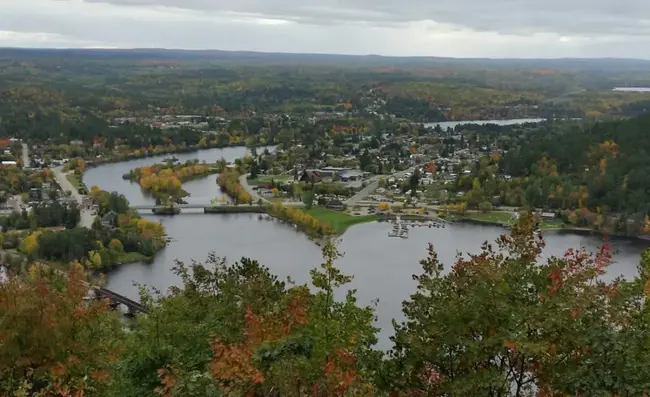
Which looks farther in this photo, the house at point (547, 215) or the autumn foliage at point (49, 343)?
the house at point (547, 215)

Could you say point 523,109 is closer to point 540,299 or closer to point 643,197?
point 643,197

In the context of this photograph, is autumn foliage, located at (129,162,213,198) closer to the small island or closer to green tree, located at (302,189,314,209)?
the small island

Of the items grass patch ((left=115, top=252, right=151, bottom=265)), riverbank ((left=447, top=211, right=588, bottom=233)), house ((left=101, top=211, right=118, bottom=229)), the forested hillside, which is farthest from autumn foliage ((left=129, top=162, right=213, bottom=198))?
the forested hillside

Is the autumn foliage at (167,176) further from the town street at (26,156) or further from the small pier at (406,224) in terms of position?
the small pier at (406,224)

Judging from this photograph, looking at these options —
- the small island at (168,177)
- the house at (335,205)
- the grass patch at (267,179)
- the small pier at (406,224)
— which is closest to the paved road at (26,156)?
the small island at (168,177)

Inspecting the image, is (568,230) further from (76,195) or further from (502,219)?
(76,195)

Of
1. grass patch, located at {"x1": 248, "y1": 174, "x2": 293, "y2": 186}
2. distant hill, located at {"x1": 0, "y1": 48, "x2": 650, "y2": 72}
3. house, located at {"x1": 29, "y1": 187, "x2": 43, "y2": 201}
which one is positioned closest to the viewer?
house, located at {"x1": 29, "y1": 187, "x2": 43, "y2": 201}
